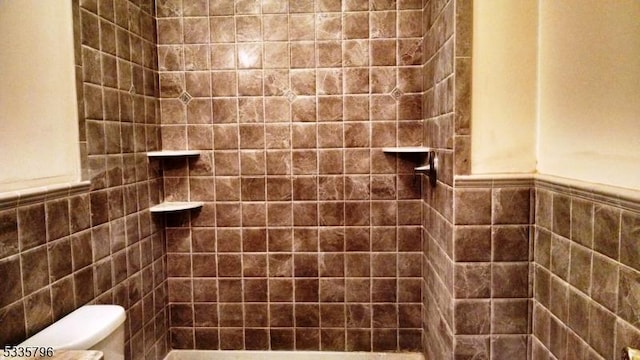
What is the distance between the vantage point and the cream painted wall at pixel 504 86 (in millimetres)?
1543

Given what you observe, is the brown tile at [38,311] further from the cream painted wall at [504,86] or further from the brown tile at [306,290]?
the cream painted wall at [504,86]

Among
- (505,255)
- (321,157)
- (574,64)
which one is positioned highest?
(574,64)

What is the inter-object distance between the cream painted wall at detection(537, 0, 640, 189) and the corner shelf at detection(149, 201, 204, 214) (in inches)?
68.9

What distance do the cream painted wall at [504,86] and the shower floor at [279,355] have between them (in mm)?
1333

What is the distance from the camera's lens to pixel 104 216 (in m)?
1.79

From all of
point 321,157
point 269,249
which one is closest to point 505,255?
point 321,157

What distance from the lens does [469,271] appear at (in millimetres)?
1603

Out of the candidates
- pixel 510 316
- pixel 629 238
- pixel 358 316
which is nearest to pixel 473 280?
pixel 510 316

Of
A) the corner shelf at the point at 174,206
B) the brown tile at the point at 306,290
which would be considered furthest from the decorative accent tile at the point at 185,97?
the brown tile at the point at 306,290

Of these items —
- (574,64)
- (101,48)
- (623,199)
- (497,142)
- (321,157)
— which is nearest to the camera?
(623,199)

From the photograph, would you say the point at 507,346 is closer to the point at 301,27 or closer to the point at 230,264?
the point at 230,264

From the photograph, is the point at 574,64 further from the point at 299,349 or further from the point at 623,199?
the point at 299,349

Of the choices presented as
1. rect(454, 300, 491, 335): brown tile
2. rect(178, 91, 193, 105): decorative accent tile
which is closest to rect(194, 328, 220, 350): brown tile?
rect(178, 91, 193, 105): decorative accent tile

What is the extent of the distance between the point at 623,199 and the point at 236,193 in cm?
183
